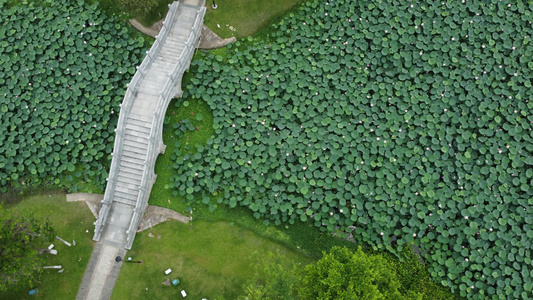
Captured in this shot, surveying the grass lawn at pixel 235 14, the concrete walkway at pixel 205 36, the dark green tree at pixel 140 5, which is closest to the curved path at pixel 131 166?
the concrete walkway at pixel 205 36

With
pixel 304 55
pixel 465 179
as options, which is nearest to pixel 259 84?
pixel 304 55

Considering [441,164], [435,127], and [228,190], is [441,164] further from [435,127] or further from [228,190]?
[228,190]

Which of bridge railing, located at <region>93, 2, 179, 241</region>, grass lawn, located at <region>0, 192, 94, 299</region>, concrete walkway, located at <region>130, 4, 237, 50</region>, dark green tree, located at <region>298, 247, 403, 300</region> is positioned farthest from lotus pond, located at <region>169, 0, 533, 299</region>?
grass lawn, located at <region>0, 192, 94, 299</region>

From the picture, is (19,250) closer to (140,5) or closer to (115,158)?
(115,158)

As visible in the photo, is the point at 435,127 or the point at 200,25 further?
the point at 200,25

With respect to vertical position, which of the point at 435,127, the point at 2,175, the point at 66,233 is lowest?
the point at 66,233

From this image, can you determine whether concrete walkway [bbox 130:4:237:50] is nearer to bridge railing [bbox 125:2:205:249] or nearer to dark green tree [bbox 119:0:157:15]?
dark green tree [bbox 119:0:157:15]

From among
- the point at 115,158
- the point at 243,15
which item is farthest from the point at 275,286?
the point at 243,15

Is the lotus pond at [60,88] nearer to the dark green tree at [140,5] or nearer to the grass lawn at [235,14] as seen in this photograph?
the grass lawn at [235,14]
